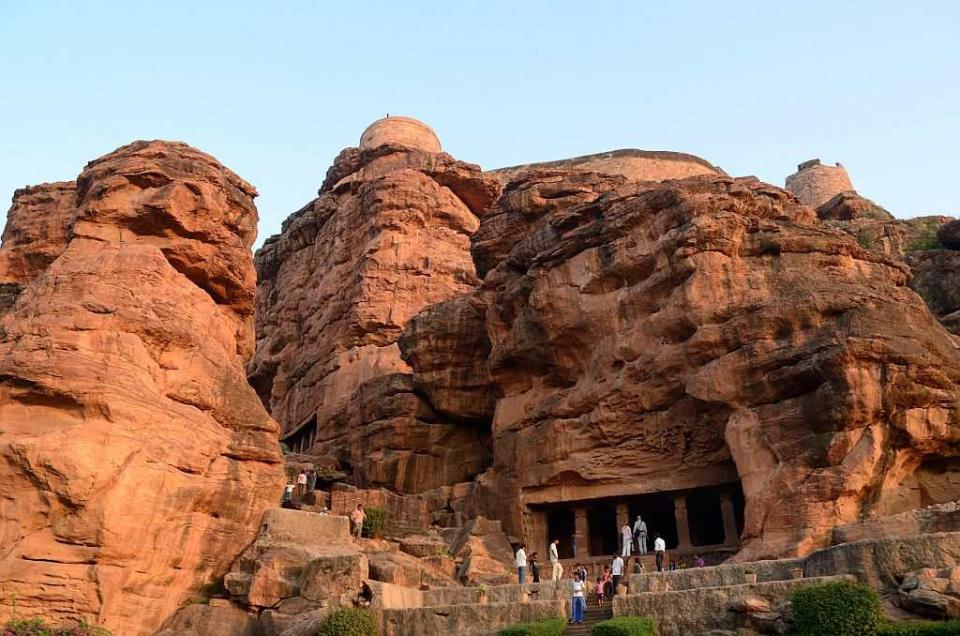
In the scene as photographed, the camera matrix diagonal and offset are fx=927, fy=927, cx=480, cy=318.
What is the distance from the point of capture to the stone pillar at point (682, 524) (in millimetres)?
27438

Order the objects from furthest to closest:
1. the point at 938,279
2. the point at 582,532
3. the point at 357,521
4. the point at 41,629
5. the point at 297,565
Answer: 1. the point at 938,279
2. the point at 582,532
3. the point at 357,521
4. the point at 297,565
5. the point at 41,629

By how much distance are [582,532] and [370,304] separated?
21.4m

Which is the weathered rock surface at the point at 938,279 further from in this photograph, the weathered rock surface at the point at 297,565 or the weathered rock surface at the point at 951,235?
the weathered rock surface at the point at 297,565

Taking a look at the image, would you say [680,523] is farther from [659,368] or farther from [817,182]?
[817,182]

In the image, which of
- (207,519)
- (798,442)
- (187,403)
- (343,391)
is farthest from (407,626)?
(343,391)

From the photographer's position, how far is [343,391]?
4522 cm

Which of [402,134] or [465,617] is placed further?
[402,134]

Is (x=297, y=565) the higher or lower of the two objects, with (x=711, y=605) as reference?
higher

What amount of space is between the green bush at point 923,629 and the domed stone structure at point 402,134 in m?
45.6

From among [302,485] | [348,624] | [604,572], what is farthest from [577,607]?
[302,485]

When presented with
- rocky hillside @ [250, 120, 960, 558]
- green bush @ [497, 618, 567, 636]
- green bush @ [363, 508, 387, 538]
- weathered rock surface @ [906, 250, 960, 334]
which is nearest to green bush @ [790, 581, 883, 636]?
green bush @ [497, 618, 567, 636]

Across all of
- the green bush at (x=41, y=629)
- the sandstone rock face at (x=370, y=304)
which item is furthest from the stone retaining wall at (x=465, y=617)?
the sandstone rock face at (x=370, y=304)

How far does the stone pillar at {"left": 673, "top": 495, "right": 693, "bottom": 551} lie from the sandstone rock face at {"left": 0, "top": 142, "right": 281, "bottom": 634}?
12068 millimetres

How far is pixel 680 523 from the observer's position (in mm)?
27953
